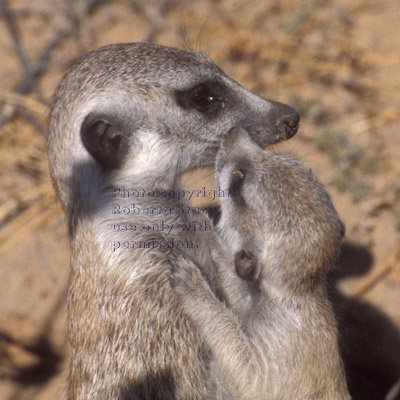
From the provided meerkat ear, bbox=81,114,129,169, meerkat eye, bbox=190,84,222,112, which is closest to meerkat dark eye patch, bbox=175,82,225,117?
meerkat eye, bbox=190,84,222,112

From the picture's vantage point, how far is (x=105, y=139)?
6.35 ft

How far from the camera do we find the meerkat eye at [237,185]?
78.8 inches

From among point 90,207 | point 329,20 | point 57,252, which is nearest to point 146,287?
point 90,207

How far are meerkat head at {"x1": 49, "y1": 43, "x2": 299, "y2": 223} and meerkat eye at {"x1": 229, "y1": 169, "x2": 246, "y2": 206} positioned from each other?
0.56ft

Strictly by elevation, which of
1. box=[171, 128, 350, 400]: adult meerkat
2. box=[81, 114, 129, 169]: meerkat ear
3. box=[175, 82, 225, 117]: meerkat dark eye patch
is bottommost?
box=[171, 128, 350, 400]: adult meerkat

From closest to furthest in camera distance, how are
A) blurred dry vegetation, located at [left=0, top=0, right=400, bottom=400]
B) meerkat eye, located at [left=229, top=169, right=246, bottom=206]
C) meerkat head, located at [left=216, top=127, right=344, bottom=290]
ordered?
1. meerkat head, located at [left=216, top=127, right=344, bottom=290]
2. meerkat eye, located at [left=229, top=169, right=246, bottom=206]
3. blurred dry vegetation, located at [left=0, top=0, right=400, bottom=400]

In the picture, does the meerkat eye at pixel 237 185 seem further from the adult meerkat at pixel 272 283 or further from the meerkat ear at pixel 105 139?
the meerkat ear at pixel 105 139

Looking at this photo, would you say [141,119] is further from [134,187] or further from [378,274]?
[378,274]

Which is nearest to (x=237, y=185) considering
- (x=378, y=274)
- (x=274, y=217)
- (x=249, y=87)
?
(x=274, y=217)

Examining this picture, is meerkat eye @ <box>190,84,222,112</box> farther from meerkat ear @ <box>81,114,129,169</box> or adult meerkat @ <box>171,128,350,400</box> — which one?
meerkat ear @ <box>81,114,129,169</box>

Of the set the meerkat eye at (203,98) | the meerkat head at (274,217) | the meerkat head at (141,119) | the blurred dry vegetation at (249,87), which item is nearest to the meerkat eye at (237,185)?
the meerkat head at (274,217)

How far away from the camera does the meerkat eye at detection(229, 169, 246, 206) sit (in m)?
2.00

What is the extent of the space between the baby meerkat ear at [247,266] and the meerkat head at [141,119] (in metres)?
0.39

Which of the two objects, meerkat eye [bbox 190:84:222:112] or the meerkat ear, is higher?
meerkat eye [bbox 190:84:222:112]
